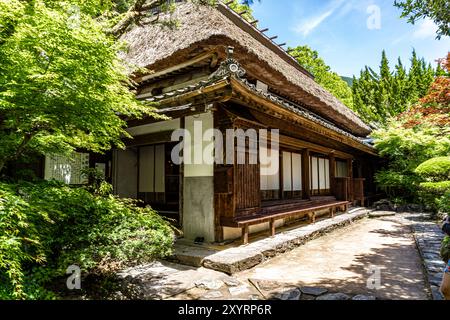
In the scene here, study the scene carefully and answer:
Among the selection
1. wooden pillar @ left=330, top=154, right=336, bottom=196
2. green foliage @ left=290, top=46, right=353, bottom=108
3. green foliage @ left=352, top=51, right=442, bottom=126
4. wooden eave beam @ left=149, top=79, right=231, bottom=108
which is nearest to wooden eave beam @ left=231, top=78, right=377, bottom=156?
wooden eave beam @ left=149, top=79, right=231, bottom=108

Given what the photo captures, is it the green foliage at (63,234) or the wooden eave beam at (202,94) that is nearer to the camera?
the green foliage at (63,234)

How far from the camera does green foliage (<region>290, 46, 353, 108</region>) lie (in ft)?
92.2

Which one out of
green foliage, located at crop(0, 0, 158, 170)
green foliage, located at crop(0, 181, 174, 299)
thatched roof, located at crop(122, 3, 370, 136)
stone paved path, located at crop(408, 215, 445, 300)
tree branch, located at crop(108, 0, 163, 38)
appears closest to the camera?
green foliage, located at crop(0, 181, 174, 299)

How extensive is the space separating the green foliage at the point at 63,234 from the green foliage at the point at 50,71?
0.79m

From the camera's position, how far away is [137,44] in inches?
359

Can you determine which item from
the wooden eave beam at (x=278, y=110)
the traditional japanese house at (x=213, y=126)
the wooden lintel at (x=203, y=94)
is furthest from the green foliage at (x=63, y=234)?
the wooden eave beam at (x=278, y=110)

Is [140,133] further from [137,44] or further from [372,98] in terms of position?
[372,98]

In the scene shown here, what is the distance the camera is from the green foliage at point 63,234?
2.51 metres

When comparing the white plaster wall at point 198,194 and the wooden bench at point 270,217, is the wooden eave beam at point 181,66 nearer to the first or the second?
the white plaster wall at point 198,194

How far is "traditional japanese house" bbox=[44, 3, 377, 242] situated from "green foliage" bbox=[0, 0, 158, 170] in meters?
2.01

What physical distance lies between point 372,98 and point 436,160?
21.7m

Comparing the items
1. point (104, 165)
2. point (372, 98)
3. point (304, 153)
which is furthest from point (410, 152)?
point (104, 165)

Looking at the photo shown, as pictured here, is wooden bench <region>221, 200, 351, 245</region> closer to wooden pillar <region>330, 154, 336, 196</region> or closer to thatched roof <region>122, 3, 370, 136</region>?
wooden pillar <region>330, 154, 336, 196</region>

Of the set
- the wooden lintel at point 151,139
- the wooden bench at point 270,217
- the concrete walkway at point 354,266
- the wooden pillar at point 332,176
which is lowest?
the concrete walkway at point 354,266
